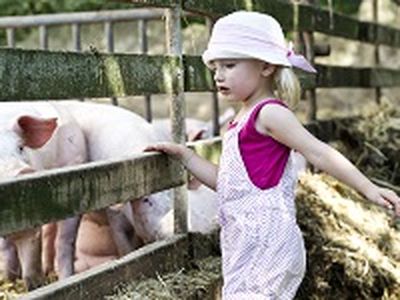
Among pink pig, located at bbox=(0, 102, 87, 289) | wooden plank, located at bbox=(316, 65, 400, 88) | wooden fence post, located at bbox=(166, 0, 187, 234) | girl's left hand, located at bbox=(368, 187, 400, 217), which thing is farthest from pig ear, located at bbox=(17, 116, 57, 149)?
wooden plank, located at bbox=(316, 65, 400, 88)

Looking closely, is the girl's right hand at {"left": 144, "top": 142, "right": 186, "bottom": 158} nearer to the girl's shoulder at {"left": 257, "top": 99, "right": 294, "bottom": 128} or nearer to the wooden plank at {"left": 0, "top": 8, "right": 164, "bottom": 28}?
the girl's shoulder at {"left": 257, "top": 99, "right": 294, "bottom": 128}

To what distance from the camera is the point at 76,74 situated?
119 inches

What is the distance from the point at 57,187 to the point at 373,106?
4330 millimetres

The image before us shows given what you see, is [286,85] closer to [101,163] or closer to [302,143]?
[302,143]

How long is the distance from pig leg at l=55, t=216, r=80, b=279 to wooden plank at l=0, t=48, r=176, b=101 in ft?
3.89

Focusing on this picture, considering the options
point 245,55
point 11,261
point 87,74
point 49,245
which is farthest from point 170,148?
point 49,245

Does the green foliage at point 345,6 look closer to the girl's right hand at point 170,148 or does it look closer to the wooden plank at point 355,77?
the wooden plank at point 355,77

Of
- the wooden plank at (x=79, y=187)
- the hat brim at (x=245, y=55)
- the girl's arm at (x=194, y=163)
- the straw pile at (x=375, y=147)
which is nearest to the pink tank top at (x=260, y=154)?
the hat brim at (x=245, y=55)

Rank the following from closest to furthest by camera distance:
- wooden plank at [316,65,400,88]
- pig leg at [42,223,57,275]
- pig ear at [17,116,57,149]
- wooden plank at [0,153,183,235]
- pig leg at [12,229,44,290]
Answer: wooden plank at [0,153,183,235] < pig ear at [17,116,57,149] < pig leg at [12,229,44,290] < pig leg at [42,223,57,275] < wooden plank at [316,65,400,88]

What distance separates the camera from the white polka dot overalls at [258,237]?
2986mm

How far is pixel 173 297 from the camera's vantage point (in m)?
3.31

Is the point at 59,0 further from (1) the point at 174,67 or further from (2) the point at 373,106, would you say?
(1) the point at 174,67

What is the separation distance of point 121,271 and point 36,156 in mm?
1239

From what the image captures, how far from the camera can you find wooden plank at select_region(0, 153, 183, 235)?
2.66m
